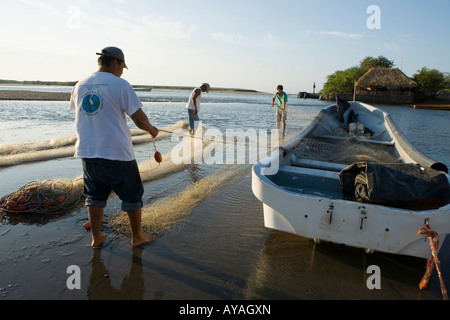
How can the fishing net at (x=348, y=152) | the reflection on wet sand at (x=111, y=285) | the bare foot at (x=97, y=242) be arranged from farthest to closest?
the fishing net at (x=348, y=152)
the bare foot at (x=97, y=242)
the reflection on wet sand at (x=111, y=285)

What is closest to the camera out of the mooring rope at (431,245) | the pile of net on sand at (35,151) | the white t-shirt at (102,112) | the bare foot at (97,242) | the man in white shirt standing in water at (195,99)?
the mooring rope at (431,245)

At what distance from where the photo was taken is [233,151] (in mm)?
8508

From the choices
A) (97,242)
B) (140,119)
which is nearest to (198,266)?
(97,242)

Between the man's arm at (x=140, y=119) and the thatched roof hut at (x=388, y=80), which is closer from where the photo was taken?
the man's arm at (x=140, y=119)

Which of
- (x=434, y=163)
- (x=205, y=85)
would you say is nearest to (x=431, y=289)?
(x=434, y=163)

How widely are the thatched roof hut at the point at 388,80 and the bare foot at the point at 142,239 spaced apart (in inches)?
1682

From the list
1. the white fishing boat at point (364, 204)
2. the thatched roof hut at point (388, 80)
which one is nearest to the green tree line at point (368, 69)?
the thatched roof hut at point (388, 80)

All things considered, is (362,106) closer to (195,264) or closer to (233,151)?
(233,151)

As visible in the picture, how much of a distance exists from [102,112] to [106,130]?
0.57ft

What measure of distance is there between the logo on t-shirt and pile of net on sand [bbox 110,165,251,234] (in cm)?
159

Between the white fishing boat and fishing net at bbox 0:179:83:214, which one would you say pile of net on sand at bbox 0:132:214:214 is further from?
the white fishing boat

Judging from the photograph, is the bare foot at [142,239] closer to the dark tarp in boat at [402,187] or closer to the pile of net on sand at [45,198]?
the pile of net on sand at [45,198]

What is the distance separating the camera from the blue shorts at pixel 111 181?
115 inches

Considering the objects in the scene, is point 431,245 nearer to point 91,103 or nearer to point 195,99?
point 91,103
